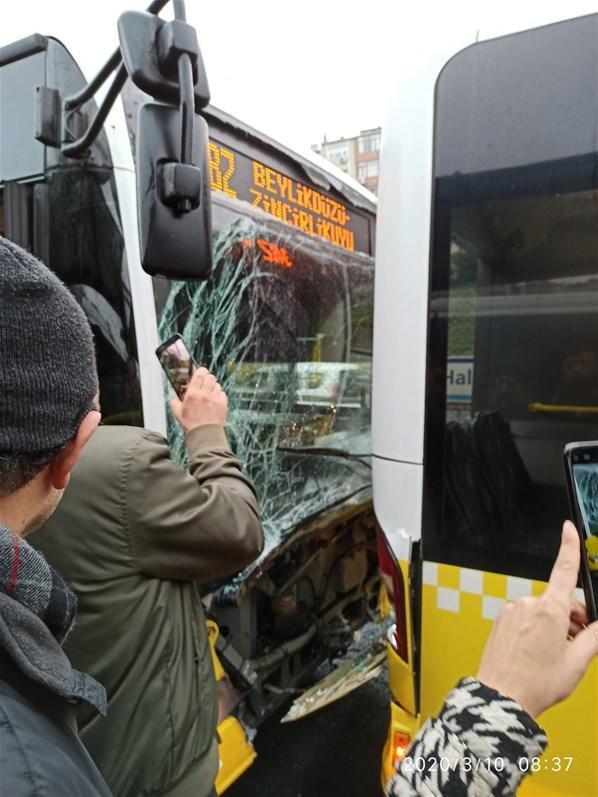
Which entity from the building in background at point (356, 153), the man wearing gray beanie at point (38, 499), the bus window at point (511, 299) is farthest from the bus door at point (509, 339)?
the building in background at point (356, 153)

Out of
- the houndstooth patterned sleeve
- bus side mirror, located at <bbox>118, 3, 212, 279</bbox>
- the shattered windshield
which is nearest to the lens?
the houndstooth patterned sleeve

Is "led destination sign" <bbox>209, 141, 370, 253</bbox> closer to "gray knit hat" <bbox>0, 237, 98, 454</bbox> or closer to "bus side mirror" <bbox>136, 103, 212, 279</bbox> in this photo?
"bus side mirror" <bbox>136, 103, 212, 279</bbox>

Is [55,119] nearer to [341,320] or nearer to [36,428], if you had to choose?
[36,428]

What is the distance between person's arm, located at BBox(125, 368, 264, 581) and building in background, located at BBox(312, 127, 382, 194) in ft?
16.2

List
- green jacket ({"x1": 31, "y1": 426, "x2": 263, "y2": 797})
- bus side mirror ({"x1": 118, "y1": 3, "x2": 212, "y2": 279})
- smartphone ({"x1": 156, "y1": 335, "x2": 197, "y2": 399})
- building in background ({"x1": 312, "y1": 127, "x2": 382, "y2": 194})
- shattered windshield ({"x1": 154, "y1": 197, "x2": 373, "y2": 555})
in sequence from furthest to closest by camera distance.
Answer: building in background ({"x1": 312, "y1": 127, "x2": 382, "y2": 194}) < shattered windshield ({"x1": 154, "y1": 197, "x2": 373, "y2": 555}) < smartphone ({"x1": 156, "y1": 335, "x2": 197, "y2": 399}) < bus side mirror ({"x1": 118, "y1": 3, "x2": 212, "y2": 279}) < green jacket ({"x1": 31, "y1": 426, "x2": 263, "y2": 797})

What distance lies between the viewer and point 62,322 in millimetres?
781

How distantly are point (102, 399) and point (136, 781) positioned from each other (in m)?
1.10

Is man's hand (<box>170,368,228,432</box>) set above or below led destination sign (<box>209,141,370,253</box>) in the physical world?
below

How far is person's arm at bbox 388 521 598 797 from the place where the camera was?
0.80 meters

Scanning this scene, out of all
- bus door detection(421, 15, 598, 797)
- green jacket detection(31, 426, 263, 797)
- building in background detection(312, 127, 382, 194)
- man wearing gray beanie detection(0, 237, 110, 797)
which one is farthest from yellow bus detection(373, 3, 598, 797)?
building in background detection(312, 127, 382, 194)

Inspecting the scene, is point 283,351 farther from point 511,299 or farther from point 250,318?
point 511,299

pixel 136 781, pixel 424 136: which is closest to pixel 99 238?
pixel 424 136

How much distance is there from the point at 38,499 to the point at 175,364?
1047 mm

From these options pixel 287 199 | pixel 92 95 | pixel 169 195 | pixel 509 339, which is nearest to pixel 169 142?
pixel 169 195
